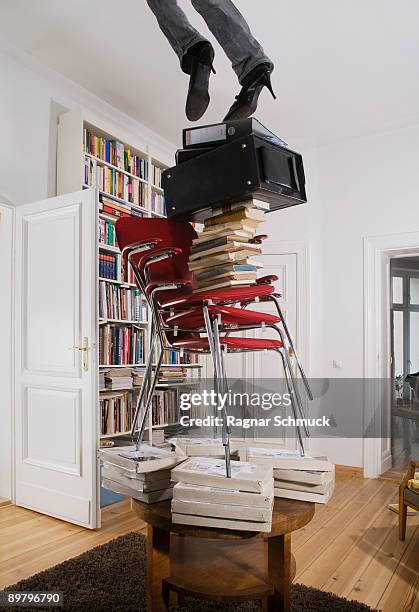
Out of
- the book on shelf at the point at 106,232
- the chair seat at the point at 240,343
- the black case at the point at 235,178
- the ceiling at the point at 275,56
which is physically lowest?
the chair seat at the point at 240,343

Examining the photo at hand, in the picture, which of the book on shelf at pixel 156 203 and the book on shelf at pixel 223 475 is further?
the book on shelf at pixel 156 203

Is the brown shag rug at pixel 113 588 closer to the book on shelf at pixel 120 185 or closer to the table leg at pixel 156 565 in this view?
the table leg at pixel 156 565

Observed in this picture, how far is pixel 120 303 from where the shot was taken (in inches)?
155

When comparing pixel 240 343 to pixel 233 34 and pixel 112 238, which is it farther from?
pixel 112 238

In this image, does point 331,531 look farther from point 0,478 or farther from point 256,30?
point 256,30

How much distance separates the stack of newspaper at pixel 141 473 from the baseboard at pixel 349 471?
3.40 metres

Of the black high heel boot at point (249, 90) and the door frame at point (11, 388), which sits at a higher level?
the black high heel boot at point (249, 90)

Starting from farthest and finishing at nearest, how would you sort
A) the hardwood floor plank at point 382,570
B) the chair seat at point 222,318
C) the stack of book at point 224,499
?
the hardwood floor plank at point 382,570
the chair seat at point 222,318
the stack of book at point 224,499

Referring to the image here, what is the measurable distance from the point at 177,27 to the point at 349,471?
13.1 ft

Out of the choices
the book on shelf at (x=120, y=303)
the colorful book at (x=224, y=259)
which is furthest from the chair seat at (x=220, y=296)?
the book on shelf at (x=120, y=303)

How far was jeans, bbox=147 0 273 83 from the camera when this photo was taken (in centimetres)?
204

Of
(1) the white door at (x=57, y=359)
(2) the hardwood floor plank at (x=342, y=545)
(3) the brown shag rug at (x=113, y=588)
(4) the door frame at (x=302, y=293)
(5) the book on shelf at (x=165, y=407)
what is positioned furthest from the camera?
(4) the door frame at (x=302, y=293)

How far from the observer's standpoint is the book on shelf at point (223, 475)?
1327 mm

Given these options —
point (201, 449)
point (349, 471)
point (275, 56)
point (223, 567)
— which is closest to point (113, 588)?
point (223, 567)
